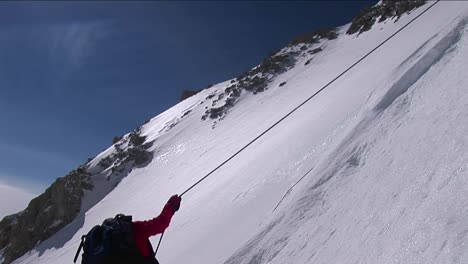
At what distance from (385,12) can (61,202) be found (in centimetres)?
2962

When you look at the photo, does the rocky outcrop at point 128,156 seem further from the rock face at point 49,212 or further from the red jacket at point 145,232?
the red jacket at point 145,232

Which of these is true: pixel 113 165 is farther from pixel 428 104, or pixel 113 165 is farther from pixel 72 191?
pixel 428 104

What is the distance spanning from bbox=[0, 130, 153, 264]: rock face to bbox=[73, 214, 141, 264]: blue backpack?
89.4 feet

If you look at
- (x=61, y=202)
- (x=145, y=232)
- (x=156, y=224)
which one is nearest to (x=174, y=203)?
(x=156, y=224)

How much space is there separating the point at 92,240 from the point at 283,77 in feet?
92.3

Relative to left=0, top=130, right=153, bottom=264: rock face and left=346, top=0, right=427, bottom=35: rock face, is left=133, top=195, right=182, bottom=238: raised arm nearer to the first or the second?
left=346, top=0, right=427, bottom=35: rock face

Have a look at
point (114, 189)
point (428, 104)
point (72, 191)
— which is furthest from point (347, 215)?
point (72, 191)

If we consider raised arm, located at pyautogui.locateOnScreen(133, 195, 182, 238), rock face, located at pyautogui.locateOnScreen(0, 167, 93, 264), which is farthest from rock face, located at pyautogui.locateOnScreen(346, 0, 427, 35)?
rock face, located at pyautogui.locateOnScreen(0, 167, 93, 264)

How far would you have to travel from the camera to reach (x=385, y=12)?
29.5 m

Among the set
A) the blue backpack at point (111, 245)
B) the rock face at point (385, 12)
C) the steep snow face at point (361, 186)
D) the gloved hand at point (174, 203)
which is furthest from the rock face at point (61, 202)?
the blue backpack at point (111, 245)

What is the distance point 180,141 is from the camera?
29.6 meters

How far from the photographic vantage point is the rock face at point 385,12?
83.2ft

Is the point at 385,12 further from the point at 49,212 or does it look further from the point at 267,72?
A: the point at 49,212

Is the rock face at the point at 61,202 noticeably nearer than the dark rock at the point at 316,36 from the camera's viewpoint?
Yes
